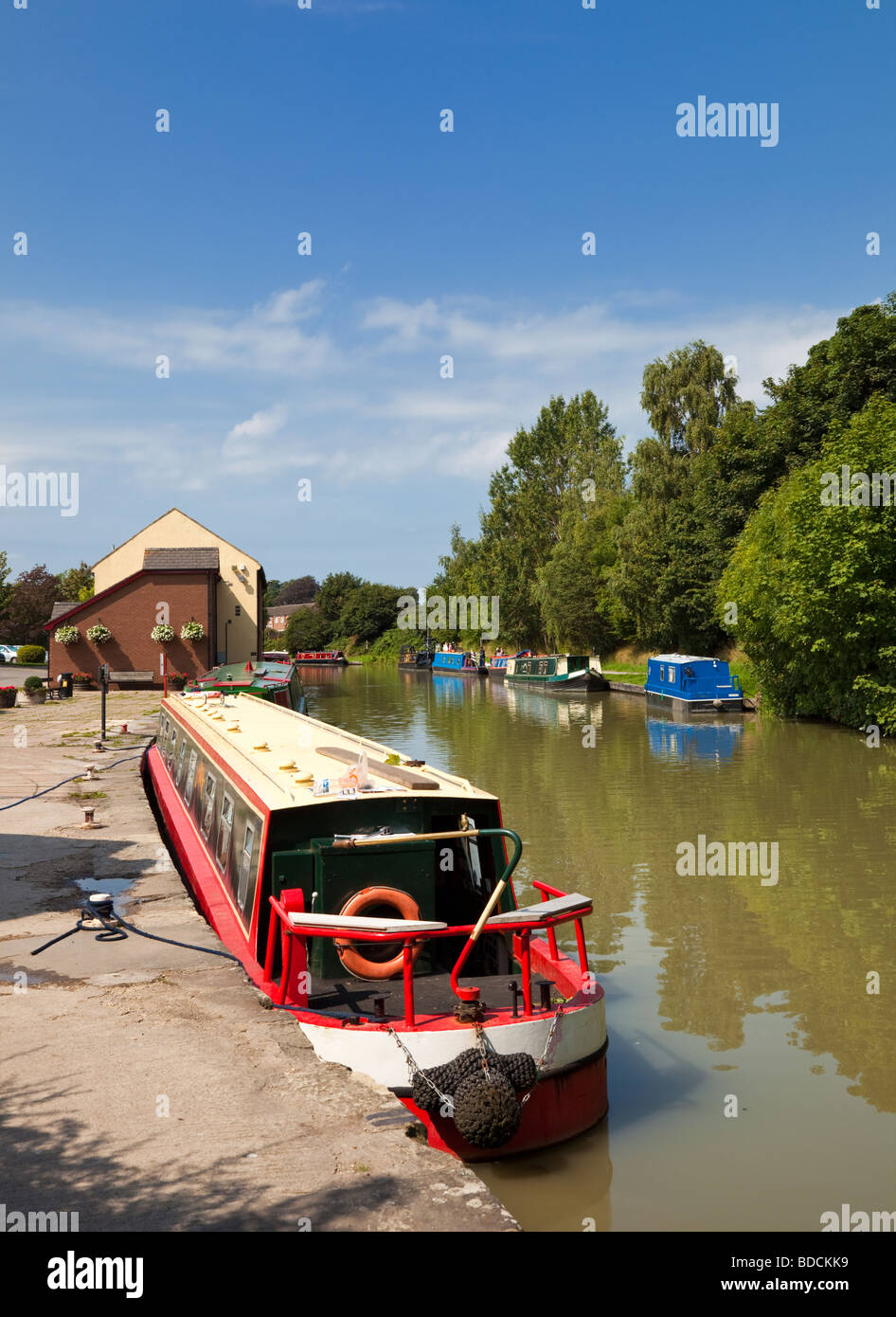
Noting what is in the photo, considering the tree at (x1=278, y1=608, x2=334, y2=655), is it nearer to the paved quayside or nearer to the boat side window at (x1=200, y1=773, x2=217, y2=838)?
the boat side window at (x1=200, y1=773, x2=217, y2=838)

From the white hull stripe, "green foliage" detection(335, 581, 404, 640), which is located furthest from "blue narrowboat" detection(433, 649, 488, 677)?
the white hull stripe

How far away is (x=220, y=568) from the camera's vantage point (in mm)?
47719

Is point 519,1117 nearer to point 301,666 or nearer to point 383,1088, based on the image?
point 383,1088

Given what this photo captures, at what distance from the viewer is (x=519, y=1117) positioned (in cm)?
576

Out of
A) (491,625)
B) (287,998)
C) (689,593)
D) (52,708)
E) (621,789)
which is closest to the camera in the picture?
(287,998)

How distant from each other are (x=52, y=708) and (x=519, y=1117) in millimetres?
28831

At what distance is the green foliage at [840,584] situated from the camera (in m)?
26.2

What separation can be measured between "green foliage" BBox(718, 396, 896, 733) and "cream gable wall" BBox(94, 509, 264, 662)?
25155mm

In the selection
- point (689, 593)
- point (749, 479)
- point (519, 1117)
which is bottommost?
point (519, 1117)

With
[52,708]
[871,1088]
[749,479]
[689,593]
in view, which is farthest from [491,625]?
[871,1088]

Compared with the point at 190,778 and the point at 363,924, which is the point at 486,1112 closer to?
the point at 363,924

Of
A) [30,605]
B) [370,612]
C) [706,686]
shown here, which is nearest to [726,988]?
[706,686]

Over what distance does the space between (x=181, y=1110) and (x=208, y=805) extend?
233 inches
